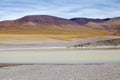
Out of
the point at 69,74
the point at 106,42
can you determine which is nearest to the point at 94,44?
the point at 106,42

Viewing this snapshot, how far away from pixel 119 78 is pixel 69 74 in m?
2.55

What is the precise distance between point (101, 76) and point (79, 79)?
1.12m

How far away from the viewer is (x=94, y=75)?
43.4 ft

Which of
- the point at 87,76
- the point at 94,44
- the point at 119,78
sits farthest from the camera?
the point at 94,44

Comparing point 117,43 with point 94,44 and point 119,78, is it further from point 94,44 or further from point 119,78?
point 119,78

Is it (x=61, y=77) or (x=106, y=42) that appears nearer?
(x=61, y=77)

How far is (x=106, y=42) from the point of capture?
4216cm

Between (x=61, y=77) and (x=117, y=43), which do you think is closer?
(x=61, y=77)

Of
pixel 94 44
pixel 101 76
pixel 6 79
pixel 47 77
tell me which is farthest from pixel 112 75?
pixel 94 44

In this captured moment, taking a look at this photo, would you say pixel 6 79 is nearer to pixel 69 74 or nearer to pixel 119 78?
pixel 69 74

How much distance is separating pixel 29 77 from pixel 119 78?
12.9 feet

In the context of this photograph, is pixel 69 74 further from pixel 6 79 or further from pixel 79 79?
pixel 6 79

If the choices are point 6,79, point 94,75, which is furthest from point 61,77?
point 6,79

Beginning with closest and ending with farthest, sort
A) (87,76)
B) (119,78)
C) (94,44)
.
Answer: (119,78), (87,76), (94,44)
